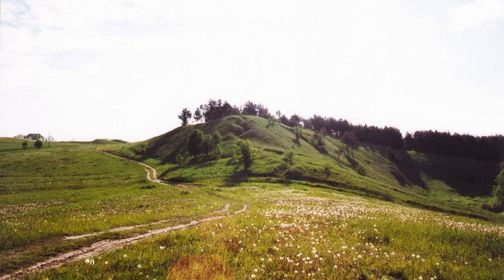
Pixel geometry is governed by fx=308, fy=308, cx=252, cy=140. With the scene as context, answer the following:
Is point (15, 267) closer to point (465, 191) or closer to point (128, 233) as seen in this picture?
point (128, 233)

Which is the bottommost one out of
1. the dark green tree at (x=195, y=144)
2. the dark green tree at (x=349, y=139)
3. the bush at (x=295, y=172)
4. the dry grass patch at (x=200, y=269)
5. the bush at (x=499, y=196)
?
the bush at (x=499, y=196)

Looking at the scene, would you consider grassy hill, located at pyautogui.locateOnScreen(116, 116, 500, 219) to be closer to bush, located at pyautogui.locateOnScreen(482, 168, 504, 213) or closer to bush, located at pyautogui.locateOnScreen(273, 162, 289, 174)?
bush, located at pyautogui.locateOnScreen(273, 162, 289, 174)

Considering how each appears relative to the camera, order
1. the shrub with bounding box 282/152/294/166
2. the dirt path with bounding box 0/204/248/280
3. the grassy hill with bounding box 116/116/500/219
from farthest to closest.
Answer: the shrub with bounding box 282/152/294/166 → the grassy hill with bounding box 116/116/500/219 → the dirt path with bounding box 0/204/248/280

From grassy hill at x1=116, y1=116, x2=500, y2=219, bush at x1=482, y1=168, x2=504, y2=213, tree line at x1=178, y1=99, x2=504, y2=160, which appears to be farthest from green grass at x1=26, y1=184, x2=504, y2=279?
tree line at x1=178, y1=99, x2=504, y2=160

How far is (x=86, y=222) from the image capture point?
1691 cm

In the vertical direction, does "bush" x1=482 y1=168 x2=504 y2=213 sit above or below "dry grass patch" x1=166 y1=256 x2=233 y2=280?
below

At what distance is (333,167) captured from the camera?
9362cm

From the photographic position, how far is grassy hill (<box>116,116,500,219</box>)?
74062 mm

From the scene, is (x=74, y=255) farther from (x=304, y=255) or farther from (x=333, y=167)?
(x=333, y=167)

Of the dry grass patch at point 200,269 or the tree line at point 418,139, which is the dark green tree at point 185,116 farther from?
the dry grass patch at point 200,269

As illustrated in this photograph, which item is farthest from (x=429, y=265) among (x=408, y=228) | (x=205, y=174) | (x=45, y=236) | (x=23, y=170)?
(x=23, y=170)

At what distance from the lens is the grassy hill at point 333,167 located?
2916 inches

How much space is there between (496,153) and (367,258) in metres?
203

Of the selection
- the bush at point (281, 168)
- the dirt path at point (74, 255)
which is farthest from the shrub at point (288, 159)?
the dirt path at point (74, 255)
